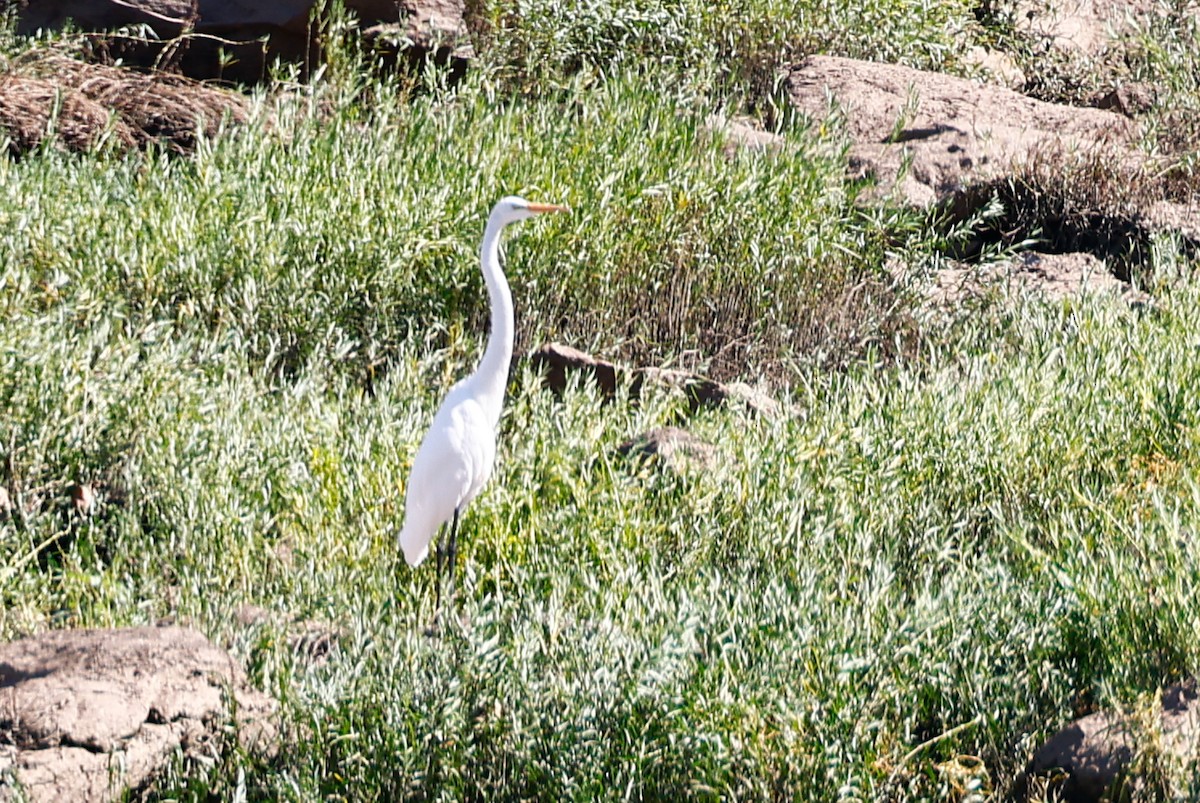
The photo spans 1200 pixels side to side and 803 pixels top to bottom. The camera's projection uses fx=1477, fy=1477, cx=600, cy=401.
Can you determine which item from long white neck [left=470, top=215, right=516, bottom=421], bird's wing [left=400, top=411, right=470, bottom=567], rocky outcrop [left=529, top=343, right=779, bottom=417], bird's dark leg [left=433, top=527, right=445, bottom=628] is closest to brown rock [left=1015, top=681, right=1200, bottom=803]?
bird's dark leg [left=433, top=527, right=445, bottom=628]

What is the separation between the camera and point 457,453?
401 centimetres

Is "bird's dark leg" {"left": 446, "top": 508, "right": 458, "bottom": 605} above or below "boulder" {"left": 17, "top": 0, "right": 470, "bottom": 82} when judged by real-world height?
below

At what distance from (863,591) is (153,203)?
337cm

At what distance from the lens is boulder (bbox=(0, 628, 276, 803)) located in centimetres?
297

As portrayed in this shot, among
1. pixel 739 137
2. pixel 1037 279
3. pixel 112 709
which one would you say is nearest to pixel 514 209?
pixel 112 709

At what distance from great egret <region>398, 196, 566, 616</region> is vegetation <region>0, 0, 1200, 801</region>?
155 mm

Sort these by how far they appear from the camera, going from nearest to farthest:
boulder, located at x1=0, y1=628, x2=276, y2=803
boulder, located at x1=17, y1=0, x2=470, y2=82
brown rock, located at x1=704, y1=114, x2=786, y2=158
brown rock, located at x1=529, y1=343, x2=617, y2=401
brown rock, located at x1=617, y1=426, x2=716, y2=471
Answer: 1. boulder, located at x1=0, y1=628, x2=276, y2=803
2. brown rock, located at x1=617, y1=426, x2=716, y2=471
3. brown rock, located at x1=529, y1=343, x2=617, y2=401
4. brown rock, located at x1=704, y1=114, x2=786, y2=158
5. boulder, located at x1=17, y1=0, x2=470, y2=82

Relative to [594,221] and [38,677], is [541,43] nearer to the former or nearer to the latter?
[594,221]

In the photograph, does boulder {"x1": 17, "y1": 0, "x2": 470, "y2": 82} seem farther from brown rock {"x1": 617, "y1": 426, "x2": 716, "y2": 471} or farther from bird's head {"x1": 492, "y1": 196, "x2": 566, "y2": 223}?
brown rock {"x1": 617, "y1": 426, "x2": 716, "y2": 471}

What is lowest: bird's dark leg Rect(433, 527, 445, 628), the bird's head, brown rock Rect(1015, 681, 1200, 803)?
bird's dark leg Rect(433, 527, 445, 628)

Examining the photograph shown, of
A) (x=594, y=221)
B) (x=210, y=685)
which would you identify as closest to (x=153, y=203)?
(x=594, y=221)

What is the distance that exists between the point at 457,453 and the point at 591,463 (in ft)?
2.00

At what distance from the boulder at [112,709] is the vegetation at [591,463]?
78 millimetres

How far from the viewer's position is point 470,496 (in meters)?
4.15
